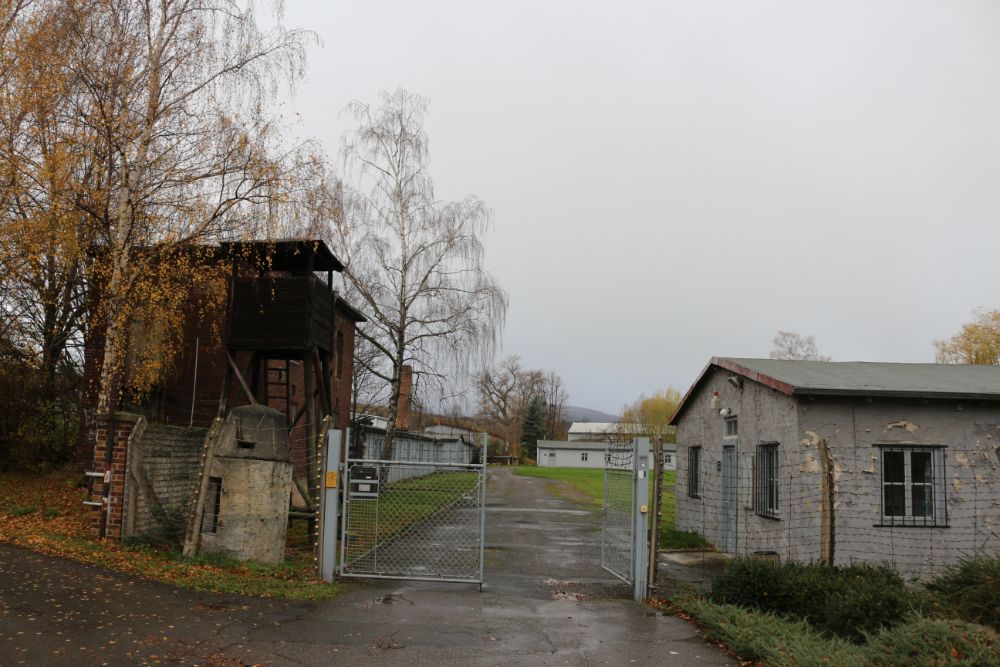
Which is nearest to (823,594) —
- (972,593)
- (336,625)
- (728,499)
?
(972,593)

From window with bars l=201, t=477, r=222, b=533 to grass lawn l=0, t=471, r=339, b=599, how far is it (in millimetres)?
496

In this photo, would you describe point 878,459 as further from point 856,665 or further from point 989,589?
point 856,665

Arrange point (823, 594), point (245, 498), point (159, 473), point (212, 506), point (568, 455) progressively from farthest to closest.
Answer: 1. point (568, 455)
2. point (159, 473)
3. point (212, 506)
4. point (245, 498)
5. point (823, 594)

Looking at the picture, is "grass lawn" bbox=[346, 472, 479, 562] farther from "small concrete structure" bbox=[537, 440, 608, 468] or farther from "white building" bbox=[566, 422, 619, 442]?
"white building" bbox=[566, 422, 619, 442]

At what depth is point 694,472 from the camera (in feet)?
58.7

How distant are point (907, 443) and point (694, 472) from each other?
593 cm

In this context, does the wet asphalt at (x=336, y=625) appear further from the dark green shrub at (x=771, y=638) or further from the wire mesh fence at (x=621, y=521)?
the wire mesh fence at (x=621, y=521)

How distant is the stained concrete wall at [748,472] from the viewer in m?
12.3

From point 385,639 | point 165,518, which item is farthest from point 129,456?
point 385,639

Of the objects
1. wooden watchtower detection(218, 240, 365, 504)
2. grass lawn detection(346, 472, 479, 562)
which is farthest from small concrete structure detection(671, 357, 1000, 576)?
wooden watchtower detection(218, 240, 365, 504)

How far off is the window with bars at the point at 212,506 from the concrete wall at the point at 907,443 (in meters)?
9.04

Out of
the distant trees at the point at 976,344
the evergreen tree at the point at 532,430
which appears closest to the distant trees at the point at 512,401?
the evergreen tree at the point at 532,430

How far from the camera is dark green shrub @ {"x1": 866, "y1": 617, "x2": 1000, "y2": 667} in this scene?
5852mm

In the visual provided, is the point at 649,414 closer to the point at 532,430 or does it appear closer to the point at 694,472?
the point at 532,430
